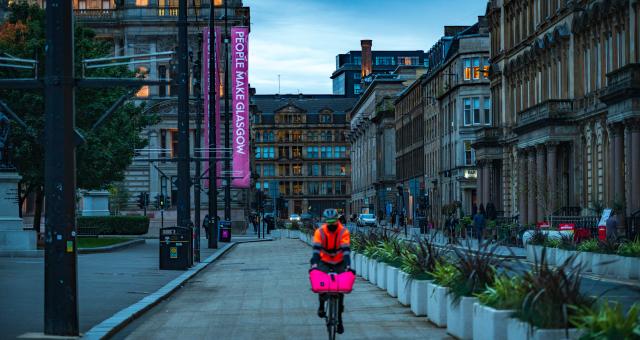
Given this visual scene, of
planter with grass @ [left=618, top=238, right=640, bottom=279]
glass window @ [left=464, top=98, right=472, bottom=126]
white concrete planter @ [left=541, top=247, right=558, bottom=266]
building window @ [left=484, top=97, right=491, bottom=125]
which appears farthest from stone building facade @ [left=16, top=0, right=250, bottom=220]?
planter with grass @ [left=618, top=238, right=640, bottom=279]

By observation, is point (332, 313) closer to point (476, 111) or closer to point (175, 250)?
point (175, 250)

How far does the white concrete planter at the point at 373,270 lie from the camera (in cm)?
2806

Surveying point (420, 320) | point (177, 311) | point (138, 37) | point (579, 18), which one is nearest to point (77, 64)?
point (579, 18)

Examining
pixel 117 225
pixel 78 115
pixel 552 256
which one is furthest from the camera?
pixel 117 225

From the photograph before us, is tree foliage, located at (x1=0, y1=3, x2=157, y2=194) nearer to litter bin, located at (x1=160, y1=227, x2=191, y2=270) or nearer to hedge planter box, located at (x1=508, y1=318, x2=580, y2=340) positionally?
litter bin, located at (x1=160, y1=227, x2=191, y2=270)

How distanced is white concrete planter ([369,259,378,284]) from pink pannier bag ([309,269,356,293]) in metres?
11.4

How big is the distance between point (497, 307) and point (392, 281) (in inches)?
408

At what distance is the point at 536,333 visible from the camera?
1196 centimetres

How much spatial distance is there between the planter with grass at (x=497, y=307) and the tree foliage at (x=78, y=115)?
3987 centimetres

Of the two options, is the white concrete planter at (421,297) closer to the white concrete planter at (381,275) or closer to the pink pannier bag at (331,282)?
the pink pannier bag at (331,282)

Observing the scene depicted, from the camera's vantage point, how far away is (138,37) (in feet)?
382

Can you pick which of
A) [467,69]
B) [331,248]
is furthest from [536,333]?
[467,69]

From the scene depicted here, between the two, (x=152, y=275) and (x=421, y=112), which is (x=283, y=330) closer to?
(x=152, y=275)

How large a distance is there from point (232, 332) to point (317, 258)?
1.86m
